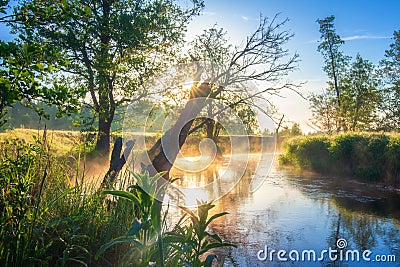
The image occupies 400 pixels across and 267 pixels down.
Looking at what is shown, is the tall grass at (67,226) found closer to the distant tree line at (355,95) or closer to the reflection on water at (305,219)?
the reflection on water at (305,219)

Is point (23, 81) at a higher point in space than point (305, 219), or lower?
higher

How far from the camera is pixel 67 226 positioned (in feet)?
8.21

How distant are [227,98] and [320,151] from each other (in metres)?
6.93

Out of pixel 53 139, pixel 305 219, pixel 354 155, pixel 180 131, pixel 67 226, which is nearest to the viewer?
pixel 67 226

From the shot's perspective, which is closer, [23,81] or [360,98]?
[23,81]

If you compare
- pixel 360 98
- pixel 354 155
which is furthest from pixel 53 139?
pixel 360 98

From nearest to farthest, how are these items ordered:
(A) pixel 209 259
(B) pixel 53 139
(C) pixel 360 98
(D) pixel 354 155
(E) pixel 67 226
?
1. (A) pixel 209 259
2. (E) pixel 67 226
3. (B) pixel 53 139
4. (D) pixel 354 155
5. (C) pixel 360 98

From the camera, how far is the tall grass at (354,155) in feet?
38.7

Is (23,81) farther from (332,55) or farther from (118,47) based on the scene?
(332,55)

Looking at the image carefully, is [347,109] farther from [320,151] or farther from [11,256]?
[11,256]

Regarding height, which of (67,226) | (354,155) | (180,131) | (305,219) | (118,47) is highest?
(118,47)

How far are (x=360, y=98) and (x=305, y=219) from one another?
21.4 meters

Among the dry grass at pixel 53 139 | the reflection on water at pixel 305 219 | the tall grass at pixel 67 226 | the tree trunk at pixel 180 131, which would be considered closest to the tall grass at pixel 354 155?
the reflection on water at pixel 305 219

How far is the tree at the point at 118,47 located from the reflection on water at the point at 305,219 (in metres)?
3.88
